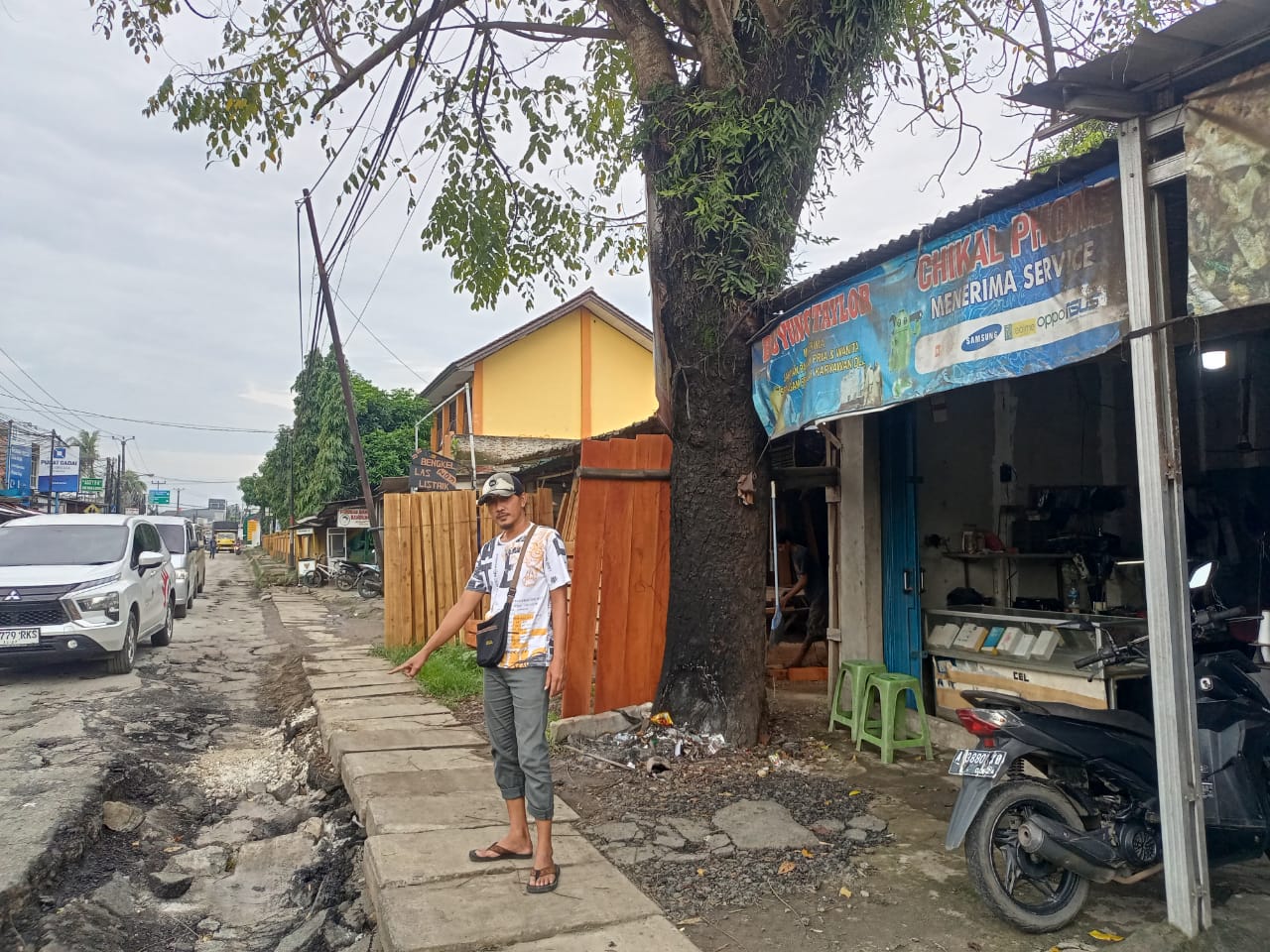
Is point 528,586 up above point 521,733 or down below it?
above

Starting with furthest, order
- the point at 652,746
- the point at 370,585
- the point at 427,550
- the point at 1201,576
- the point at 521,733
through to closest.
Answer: the point at 370,585, the point at 427,550, the point at 652,746, the point at 521,733, the point at 1201,576

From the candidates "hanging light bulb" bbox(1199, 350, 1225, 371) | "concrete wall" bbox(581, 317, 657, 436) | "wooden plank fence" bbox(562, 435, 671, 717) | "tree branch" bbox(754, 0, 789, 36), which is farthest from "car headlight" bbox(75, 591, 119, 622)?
A: "concrete wall" bbox(581, 317, 657, 436)

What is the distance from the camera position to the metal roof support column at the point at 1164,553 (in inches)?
133

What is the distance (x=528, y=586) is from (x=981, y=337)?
2.52 m

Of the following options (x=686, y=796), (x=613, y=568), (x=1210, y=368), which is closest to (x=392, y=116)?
(x=613, y=568)

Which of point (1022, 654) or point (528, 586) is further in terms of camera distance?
point (1022, 654)

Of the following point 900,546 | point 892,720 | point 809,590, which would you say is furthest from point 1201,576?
point 809,590

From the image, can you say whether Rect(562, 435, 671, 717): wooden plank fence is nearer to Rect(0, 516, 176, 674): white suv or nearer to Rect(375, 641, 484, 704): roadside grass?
Rect(375, 641, 484, 704): roadside grass

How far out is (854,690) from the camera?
6254 mm

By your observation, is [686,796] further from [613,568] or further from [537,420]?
[537,420]

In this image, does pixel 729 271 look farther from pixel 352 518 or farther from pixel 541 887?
pixel 352 518

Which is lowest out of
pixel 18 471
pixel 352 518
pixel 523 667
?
pixel 523 667

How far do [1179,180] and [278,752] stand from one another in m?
7.40

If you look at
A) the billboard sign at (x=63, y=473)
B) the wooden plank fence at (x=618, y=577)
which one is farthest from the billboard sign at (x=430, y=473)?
the billboard sign at (x=63, y=473)
